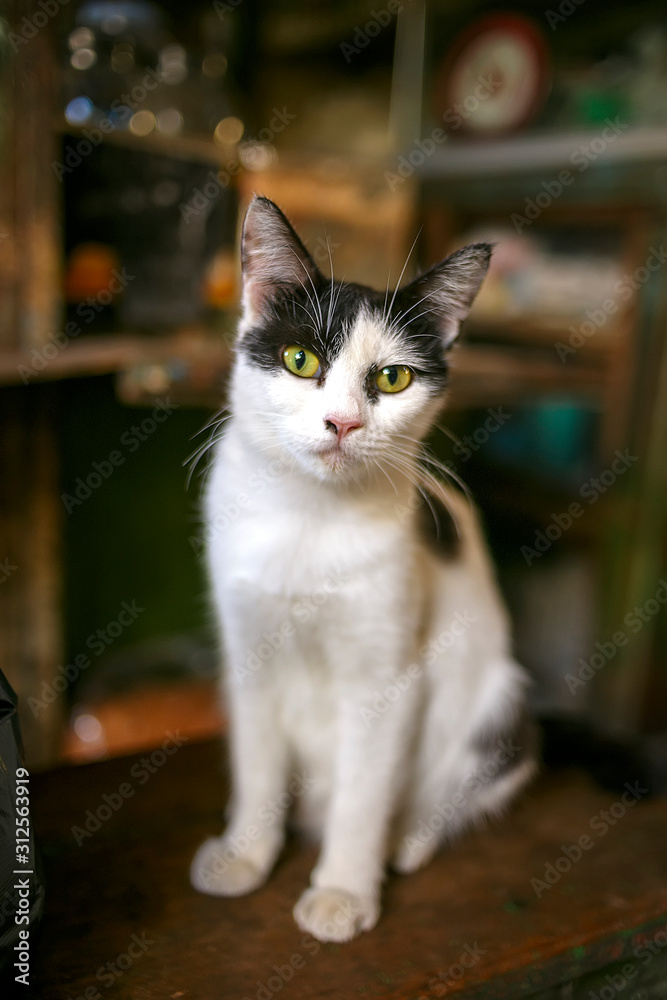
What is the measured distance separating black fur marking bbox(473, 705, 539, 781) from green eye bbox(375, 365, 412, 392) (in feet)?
1.86

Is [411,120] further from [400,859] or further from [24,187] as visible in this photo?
[400,859]

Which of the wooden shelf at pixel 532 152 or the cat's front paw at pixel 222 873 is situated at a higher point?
the wooden shelf at pixel 532 152

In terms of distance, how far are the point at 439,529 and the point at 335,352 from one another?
1.25 ft

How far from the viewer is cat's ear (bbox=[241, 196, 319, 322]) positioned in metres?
0.95

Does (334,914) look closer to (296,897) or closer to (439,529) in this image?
(296,897)

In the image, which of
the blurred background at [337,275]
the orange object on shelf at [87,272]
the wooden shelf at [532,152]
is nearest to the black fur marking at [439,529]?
the blurred background at [337,275]

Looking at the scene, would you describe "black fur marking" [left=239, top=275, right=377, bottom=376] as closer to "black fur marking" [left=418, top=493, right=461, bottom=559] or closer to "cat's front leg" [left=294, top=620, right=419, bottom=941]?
"black fur marking" [left=418, top=493, right=461, bottom=559]

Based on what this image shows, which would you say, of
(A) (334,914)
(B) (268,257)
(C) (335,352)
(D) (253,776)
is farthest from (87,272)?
(A) (334,914)

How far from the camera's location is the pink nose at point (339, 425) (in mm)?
889

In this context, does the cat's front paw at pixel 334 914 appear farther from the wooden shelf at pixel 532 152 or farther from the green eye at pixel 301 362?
the wooden shelf at pixel 532 152

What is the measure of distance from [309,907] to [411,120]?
8.02 feet

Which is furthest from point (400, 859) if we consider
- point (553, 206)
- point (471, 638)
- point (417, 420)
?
point (553, 206)

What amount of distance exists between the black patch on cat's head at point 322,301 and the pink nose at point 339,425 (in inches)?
3.2

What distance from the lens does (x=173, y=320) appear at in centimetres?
196
